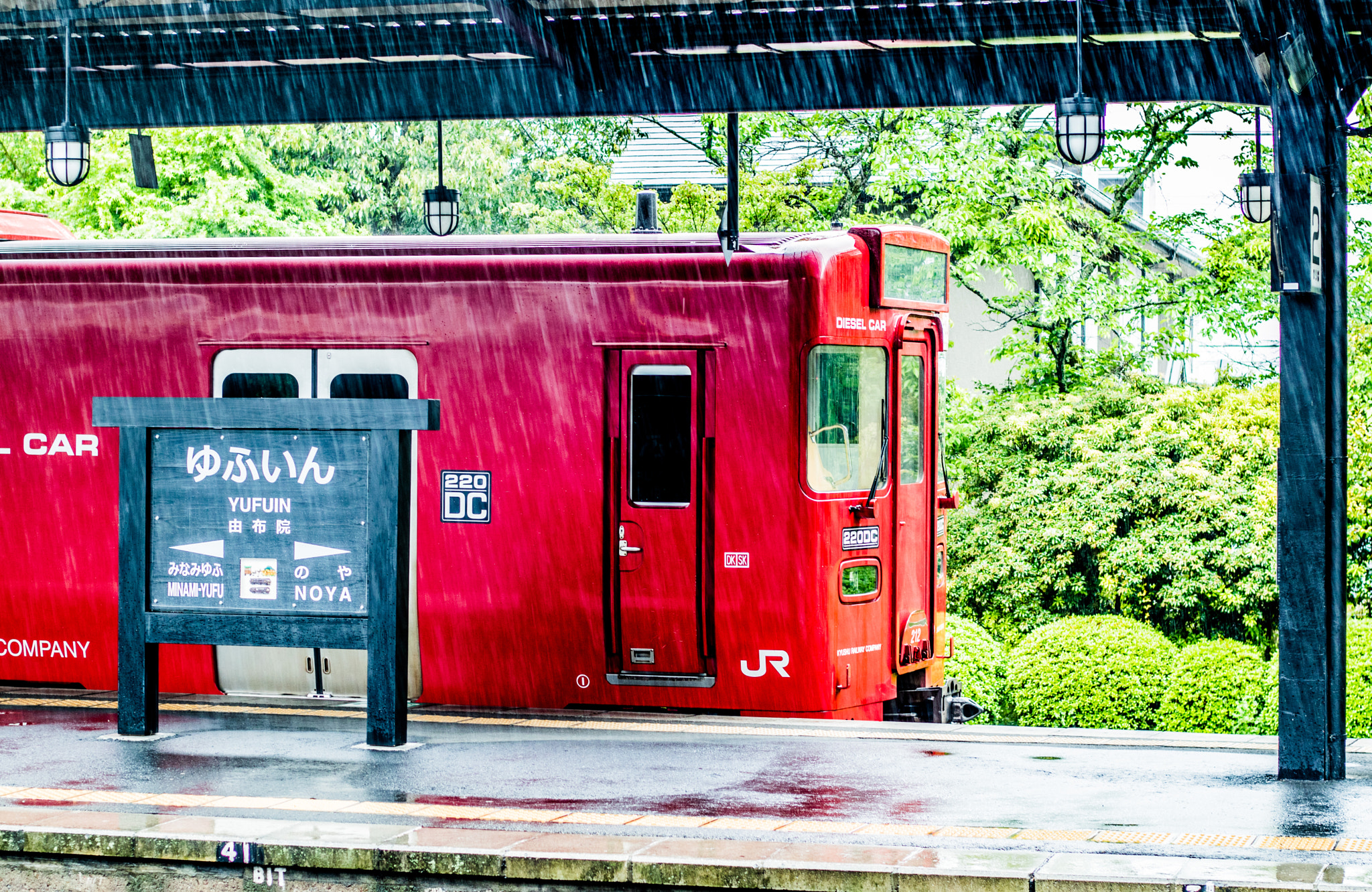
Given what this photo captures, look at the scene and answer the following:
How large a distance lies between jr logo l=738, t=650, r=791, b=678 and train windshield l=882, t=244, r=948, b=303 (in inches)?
88.1

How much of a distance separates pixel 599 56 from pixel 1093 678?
6357mm

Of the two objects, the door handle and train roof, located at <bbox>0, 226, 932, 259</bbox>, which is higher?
train roof, located at <bbox>0, 226, 932, 259</bbox>

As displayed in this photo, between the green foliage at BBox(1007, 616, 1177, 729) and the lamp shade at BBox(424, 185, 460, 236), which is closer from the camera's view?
the green foliage at BBox(1007, 616, 1177, 729)

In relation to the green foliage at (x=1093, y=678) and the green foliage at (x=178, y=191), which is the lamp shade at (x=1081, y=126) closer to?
the green foliage at (x=1093, y=678)

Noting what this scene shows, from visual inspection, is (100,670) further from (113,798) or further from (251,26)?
(251,26)

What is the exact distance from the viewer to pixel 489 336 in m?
10.1

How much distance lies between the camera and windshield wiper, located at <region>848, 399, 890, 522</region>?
9.95 m

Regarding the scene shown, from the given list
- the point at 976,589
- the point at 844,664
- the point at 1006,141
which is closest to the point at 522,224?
the point at 1006,141

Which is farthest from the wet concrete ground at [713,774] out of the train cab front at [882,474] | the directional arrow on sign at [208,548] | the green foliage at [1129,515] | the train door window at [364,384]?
the green foliage at [1129,515]

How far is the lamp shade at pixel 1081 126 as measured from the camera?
30.3 feet

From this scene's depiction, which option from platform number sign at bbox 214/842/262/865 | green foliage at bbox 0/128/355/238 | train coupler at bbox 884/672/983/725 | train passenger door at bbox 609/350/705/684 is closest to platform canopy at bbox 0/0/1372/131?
train passenger door at bbox 609/350/705/684

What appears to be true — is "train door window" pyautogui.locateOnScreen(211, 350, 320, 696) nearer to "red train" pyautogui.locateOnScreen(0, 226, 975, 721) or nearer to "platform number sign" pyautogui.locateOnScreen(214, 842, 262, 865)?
"red train" pyautogui.locateOnScreen(0, 226, 975, 721)

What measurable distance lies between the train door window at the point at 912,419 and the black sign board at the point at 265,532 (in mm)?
3199

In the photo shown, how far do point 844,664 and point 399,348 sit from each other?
3.21 m
